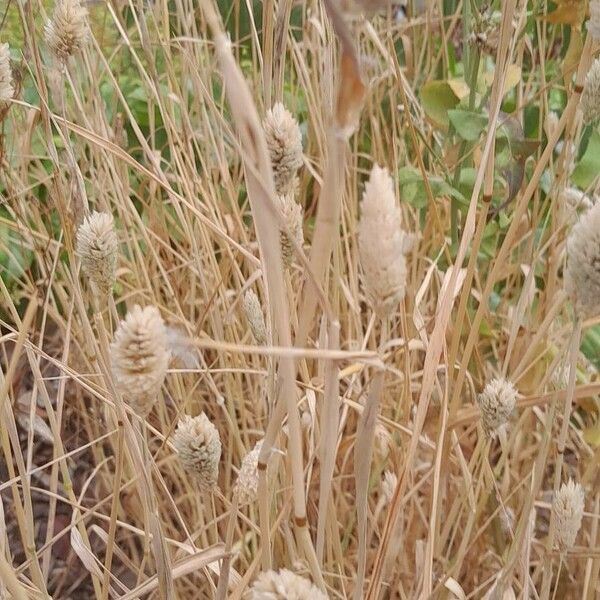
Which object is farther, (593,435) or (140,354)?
(593,435)

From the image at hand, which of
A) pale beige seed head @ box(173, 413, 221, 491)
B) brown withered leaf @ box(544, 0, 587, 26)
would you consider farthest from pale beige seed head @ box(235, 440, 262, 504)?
brown withered leaf @ box(544, 0, 587, 26)

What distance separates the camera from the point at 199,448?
39 centimetres

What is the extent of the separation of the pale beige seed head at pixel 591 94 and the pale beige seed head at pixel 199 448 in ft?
0.95

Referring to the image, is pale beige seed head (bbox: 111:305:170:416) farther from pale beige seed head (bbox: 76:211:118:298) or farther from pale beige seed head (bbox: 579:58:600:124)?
pale beige seed head (bbox: 579:58:600:124)

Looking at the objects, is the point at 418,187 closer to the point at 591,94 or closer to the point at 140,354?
the point at 591,94

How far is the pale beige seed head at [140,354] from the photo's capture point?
29 cm

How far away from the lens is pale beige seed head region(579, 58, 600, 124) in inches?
18.2

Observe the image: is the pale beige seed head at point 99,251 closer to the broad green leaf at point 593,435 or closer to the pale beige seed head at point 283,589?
the pale beige seed head at point 283,589

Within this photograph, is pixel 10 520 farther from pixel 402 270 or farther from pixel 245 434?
pixel 402 270

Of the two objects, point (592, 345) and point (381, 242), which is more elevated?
point (381, 242)

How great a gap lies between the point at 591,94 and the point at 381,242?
270 millimetres

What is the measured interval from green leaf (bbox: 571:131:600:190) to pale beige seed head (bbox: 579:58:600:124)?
0.87 ft

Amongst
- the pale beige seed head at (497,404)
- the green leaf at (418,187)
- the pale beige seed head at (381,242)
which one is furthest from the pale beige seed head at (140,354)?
the green leaf at (418,187)

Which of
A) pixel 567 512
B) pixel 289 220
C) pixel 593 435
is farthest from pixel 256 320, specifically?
pixel 593 435
